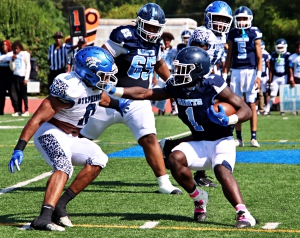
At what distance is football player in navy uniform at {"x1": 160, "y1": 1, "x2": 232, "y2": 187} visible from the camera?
6.84m

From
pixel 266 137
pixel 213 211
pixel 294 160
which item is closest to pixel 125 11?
pixel 266 137

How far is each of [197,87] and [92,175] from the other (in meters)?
1.04

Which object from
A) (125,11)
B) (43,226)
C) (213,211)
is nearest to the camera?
(43,226)

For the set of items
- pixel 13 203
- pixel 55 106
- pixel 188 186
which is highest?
pixel 55 106

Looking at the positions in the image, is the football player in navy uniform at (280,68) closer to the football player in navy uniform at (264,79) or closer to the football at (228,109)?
the football player in navy uniform at (264,79)

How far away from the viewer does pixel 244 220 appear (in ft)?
18.2

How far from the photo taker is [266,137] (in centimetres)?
1293

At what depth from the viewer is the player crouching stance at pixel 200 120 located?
5.84 metres

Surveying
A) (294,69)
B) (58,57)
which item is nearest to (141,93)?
(58,57)

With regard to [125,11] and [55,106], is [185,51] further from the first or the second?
[125,11]

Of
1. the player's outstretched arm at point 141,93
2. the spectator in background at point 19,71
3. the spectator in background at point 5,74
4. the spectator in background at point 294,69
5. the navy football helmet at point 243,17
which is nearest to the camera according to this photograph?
the player's outstretched arm at point 141,93

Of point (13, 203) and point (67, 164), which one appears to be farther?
point (13, 203)

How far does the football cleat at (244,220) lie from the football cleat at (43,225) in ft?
4.09

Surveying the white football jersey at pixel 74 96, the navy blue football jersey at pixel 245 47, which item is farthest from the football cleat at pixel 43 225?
the navy blue football jersey at pixel 245 47
